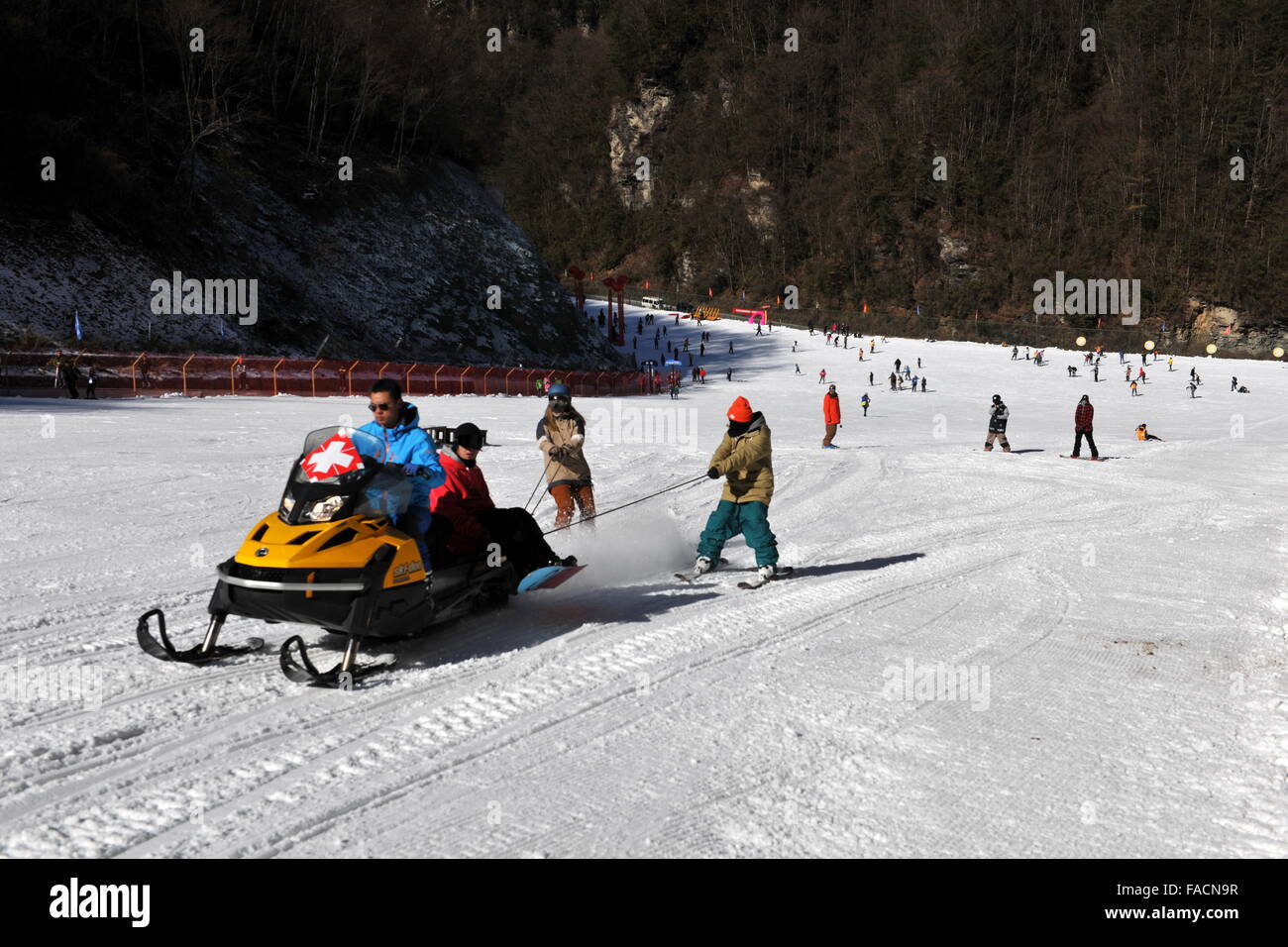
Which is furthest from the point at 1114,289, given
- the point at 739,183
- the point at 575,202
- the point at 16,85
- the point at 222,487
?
the point at 222,487

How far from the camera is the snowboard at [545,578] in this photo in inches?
297

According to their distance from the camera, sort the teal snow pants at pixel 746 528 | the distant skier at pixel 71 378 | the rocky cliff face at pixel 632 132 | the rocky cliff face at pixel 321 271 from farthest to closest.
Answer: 1. the rocky cliff face at pixel 632 132
2. the rocky cliff face at pixel 321 271
3. the distant skier at pixel 71 378
4. the teal snow pants at pixel 746 528

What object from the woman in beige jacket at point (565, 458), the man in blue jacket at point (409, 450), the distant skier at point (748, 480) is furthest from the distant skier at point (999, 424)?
the man in blue jacket at point (409, 450)

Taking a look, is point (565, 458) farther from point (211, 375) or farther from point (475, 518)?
point (211, 375)

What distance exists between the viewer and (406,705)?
18.5 feet

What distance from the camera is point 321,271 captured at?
150 ft

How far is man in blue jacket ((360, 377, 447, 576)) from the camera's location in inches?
257

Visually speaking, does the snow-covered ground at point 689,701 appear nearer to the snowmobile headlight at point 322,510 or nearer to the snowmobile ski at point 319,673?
the snowmobile ski at point 319,673

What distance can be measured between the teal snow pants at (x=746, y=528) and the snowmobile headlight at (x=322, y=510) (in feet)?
13.7

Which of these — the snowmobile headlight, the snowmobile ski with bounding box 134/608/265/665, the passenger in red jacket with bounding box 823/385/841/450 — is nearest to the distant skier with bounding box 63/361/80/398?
the passenger in red jacket with bounding box 823/385/841/450

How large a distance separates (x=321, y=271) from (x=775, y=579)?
133 feet

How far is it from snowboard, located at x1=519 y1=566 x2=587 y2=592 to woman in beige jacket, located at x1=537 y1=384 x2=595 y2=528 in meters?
2.45
